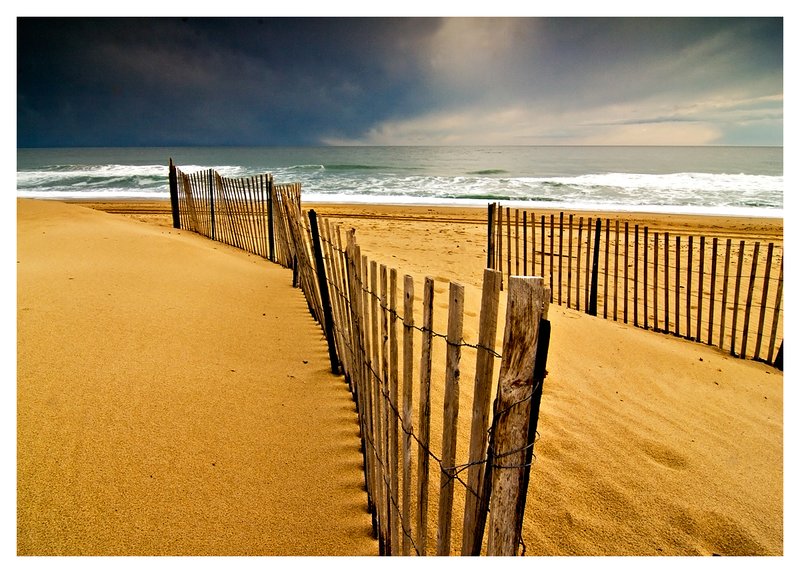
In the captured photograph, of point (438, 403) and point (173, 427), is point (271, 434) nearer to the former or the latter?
point (173, 427)

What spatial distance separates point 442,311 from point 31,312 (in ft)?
13.6

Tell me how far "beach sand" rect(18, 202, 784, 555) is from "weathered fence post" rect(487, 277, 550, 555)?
1208mm

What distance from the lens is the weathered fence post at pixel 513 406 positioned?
1033 millimetres

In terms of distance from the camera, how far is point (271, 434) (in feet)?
9.29

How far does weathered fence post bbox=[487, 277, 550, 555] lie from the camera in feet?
3.39

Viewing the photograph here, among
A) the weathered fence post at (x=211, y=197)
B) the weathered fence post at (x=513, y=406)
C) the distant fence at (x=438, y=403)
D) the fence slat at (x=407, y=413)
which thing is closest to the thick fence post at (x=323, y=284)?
the distant fence at (x=438, y=403)

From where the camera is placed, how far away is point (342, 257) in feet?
8.86

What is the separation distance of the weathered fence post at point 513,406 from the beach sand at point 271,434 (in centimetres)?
121

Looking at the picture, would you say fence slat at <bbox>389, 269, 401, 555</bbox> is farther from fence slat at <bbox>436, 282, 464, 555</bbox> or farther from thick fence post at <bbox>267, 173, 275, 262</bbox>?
thick fence post at <bbox>267, 173, 275, 262</bbox>

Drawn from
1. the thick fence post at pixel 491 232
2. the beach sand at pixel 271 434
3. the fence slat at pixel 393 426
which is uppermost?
the thick fence post at pixel 491 232

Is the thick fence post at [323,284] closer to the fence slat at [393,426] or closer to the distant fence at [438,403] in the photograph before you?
the distant fence at [438,403]

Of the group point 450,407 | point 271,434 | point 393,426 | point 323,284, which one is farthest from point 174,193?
point 450,407

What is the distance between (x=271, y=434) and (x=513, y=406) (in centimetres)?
218
